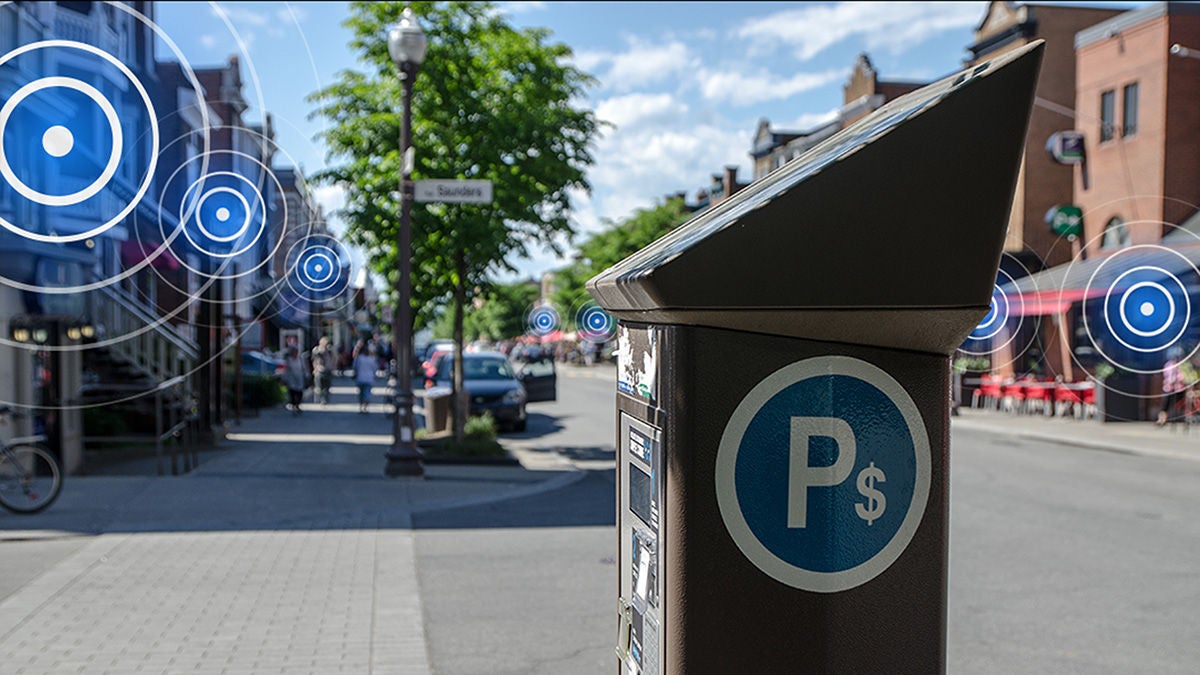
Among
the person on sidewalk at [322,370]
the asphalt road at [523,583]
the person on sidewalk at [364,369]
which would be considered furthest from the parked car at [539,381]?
the asphalt road at [523,583]

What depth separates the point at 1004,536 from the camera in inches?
383

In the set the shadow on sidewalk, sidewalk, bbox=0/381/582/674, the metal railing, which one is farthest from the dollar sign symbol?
the metal railing

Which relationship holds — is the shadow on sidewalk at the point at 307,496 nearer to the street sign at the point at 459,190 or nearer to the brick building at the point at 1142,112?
the street sign at the point at 459,190

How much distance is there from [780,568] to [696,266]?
704 mm

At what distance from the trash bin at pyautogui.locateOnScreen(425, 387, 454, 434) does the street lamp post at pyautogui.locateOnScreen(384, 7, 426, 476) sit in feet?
14.2

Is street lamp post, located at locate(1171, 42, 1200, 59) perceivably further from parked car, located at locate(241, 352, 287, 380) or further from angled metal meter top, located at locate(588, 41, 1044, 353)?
parked car, located at locate(241, 352, 287, 380)

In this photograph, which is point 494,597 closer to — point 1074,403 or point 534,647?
point 534,647

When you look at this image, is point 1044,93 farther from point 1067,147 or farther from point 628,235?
point 628,235

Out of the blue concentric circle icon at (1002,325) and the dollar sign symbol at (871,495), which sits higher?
the blue concentric circle icon at (1002,325)

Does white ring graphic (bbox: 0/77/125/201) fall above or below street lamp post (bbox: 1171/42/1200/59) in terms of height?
below

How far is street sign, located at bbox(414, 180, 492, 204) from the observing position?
11.8 metres

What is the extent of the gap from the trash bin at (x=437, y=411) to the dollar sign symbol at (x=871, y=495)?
16185 mm

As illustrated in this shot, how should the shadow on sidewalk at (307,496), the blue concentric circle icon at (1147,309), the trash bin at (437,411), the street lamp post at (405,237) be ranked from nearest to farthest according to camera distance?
the blue concentric circle icon at (1147,309)
the shadow on sidewalk at (307,496)
the street lamp post at (405,237)
the trash bin at (437,411)

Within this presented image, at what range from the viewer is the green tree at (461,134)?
15203 millimetres
